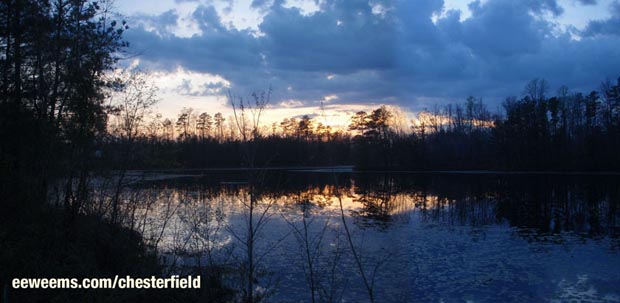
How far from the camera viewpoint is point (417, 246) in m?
16.8

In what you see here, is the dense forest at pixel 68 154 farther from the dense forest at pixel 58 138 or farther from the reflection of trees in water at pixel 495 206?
the reflection of trees in water at pixel 495 206

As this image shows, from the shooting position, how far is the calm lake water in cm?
1151

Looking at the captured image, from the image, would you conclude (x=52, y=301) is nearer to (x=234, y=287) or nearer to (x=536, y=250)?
(x=234, y=287)

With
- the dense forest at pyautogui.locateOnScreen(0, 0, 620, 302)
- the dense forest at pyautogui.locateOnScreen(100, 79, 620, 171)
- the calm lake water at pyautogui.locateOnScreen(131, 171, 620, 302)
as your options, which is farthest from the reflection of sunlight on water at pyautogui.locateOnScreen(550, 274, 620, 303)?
the dense forest at pyautogui.locateOnScreen(100, 79, 620, 171)

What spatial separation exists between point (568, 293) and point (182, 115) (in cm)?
9313

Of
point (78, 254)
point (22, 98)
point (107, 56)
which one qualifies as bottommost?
point (78, 254)

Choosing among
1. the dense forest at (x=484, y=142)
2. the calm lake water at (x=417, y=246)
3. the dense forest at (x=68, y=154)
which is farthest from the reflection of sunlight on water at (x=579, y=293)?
the dense forest at (x=484, y=142)

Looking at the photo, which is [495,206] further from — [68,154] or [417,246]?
[68,154]

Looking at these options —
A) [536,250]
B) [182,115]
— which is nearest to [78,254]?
[536,250]

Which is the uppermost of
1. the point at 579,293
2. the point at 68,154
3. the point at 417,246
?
the point at 68,154

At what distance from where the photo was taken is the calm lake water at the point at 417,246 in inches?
453

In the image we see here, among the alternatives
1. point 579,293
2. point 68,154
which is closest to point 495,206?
point 579,293

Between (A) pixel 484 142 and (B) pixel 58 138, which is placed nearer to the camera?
(B) pixel 58 138

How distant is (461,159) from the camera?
72625mm
